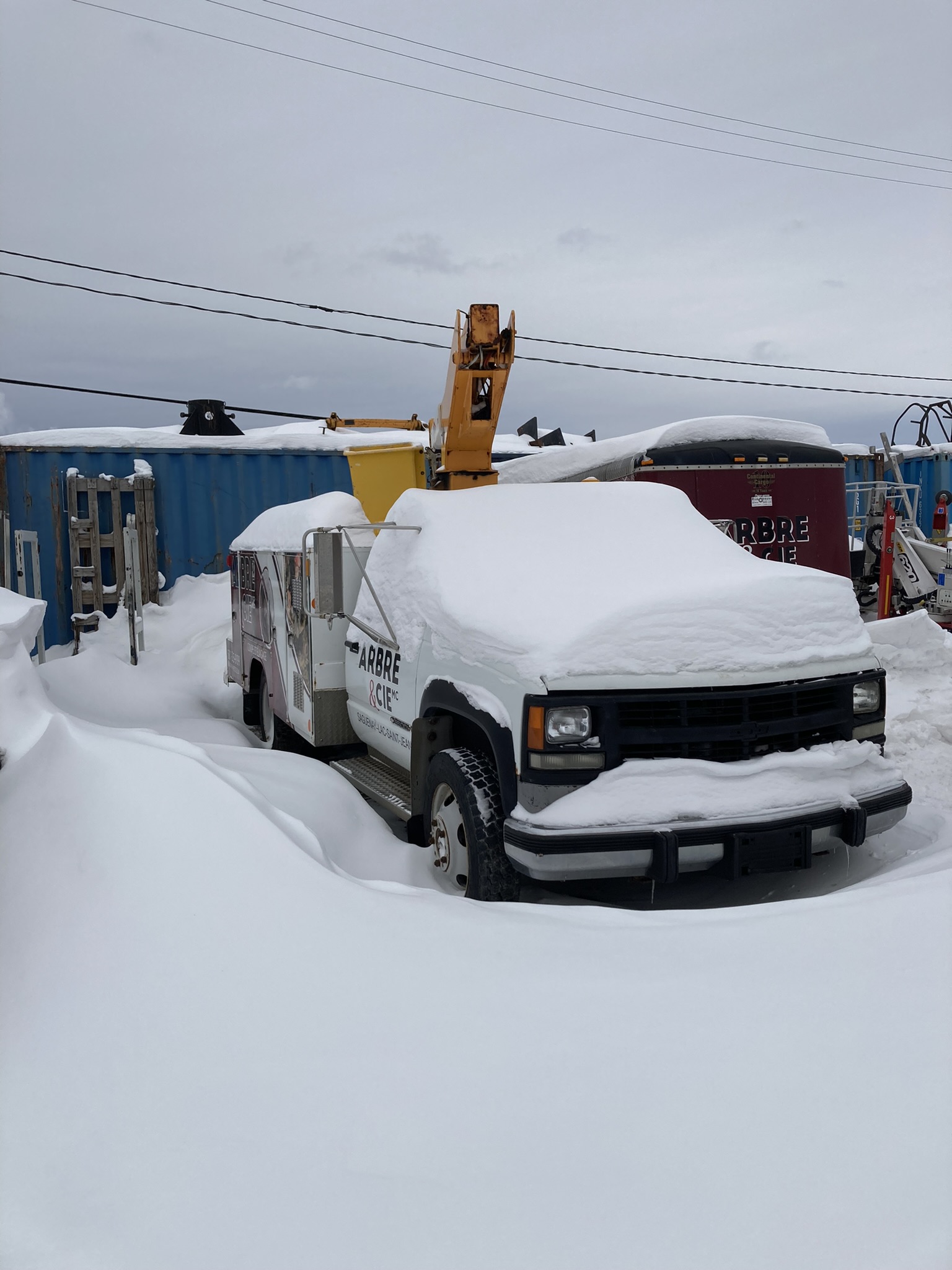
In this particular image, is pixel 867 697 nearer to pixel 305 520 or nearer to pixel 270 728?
pixel 305 520

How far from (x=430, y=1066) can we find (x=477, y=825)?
1.53 metres

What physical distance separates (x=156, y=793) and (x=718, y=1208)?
2360 millimetres

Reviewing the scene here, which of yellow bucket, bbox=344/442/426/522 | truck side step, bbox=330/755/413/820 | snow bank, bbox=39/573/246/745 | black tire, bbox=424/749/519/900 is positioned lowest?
snow bank, bbox=39/573/246/745

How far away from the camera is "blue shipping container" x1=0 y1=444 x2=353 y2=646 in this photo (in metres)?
12.5

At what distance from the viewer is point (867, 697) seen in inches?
148

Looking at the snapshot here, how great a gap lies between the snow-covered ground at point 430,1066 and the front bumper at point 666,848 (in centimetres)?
29

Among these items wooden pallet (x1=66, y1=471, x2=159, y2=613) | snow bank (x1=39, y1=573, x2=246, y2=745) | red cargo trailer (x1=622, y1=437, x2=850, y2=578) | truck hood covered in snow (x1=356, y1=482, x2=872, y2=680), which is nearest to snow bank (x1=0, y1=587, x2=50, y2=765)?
snow bank (x1=39, y1=573, x2=246, y2=745)

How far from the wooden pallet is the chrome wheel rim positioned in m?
10.0

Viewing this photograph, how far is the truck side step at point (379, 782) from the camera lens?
443 cm

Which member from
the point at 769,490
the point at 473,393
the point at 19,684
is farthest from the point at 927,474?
the point at 19,684

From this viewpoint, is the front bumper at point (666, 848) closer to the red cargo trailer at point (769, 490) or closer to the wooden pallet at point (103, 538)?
the red cargo trailer at point (769, 490)

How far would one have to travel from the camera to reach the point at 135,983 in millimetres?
2266

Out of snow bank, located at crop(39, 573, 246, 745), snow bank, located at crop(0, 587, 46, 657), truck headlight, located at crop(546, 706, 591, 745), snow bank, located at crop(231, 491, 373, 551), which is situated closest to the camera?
truck headlight, located at crop(546, 706, 591, 745)

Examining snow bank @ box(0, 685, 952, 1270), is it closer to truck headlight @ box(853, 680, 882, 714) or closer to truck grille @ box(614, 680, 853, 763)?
truck grille @ box(614, 680, 853, 763)
